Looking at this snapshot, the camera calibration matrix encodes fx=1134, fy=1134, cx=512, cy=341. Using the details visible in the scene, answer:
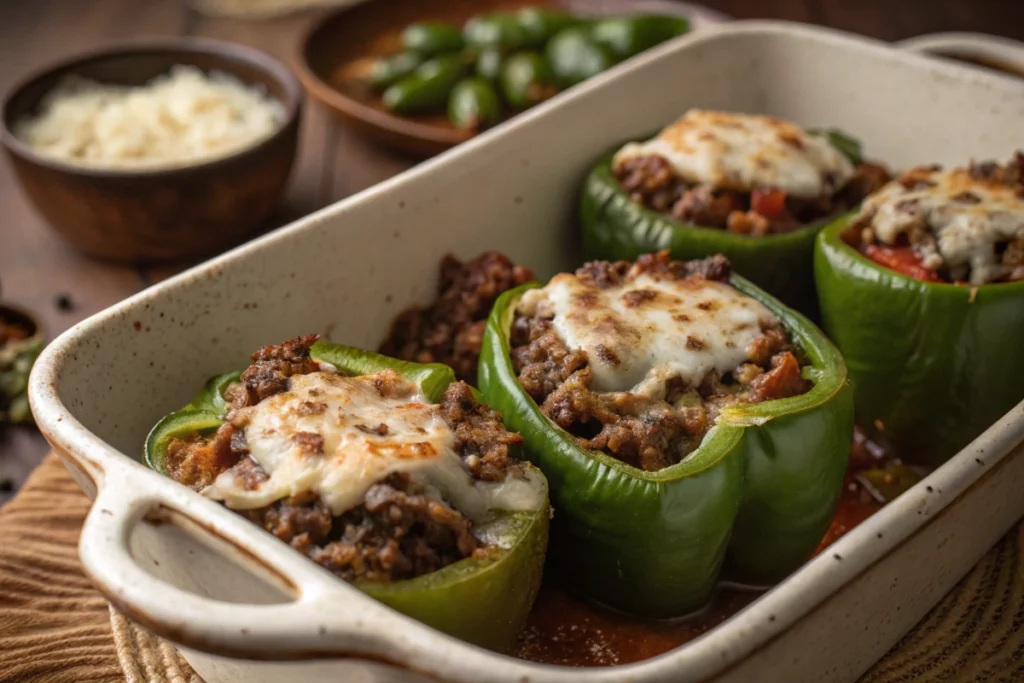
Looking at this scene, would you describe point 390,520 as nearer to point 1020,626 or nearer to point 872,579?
point 872,579

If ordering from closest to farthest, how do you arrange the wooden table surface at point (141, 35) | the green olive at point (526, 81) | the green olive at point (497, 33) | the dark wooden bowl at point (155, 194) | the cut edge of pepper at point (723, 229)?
the cut edge of pepper at point (723, 229), the dark wooden bowl at point (155, 194), the wooden table surface at point (141, 35), the green olive at point (526, 81), the green olive at point (497, 33)

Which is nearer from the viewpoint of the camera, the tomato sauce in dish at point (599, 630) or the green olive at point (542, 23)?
the tomato sauce in dish at point (599, 630)

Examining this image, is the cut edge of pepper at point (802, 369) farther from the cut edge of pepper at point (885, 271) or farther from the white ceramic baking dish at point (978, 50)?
the white ceramic baking dish at point (978, 50)

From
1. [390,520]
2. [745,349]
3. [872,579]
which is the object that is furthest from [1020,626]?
[390,520]

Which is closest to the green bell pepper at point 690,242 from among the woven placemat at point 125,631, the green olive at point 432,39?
the woven placemat at point 125,631

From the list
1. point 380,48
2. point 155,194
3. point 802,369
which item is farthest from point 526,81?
point 802,369

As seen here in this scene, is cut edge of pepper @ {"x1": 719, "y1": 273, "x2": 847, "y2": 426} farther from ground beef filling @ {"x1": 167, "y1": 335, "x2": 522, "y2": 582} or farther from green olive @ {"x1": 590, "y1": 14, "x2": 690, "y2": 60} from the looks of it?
green olive @ {"x1": 590, "y1": 14, "x2": 690, "y2": 60}
